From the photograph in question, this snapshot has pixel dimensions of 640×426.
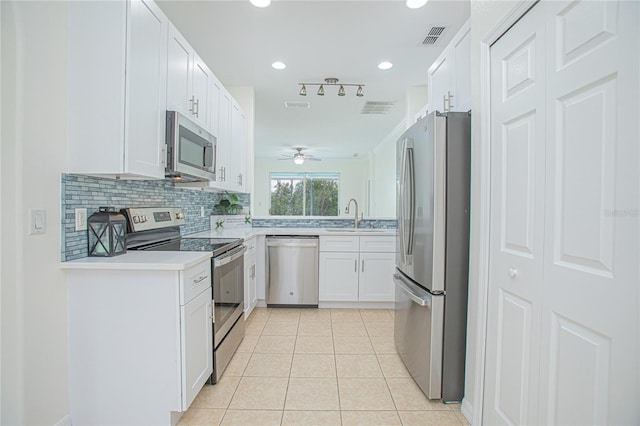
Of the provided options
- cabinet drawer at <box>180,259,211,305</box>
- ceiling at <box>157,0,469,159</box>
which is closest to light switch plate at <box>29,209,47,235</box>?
cabinet drawer at <box>180,259,211,305</box>

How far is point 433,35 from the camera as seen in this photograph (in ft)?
9.04

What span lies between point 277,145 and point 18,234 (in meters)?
6.64

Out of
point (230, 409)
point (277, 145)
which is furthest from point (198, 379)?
point (277, 145)

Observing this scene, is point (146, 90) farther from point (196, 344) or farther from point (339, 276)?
point (339, 276)

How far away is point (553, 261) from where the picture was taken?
3.65 ft

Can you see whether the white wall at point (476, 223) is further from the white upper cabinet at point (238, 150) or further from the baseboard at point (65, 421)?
the white upper cabinet at point (238, 150)

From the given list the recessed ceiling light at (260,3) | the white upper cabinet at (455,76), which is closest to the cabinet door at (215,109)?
the recessed ceiling light at (260,3)

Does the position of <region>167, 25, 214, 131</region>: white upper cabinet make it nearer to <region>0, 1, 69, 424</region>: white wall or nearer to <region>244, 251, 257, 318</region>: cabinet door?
<region>0, 1, 69, 424</region>: white wall

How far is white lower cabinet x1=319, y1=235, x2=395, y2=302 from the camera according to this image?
3.61 m

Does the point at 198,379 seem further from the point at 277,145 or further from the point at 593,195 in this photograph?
the point at 277,145

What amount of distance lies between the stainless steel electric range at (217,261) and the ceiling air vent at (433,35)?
250 centimetres

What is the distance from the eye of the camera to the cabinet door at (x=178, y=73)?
1.96 meters

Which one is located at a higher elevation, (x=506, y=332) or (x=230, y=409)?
(x=506, y=332)

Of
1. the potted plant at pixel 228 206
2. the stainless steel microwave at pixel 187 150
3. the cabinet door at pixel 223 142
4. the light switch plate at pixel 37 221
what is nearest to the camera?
the light switch plate at pixel 37 221
